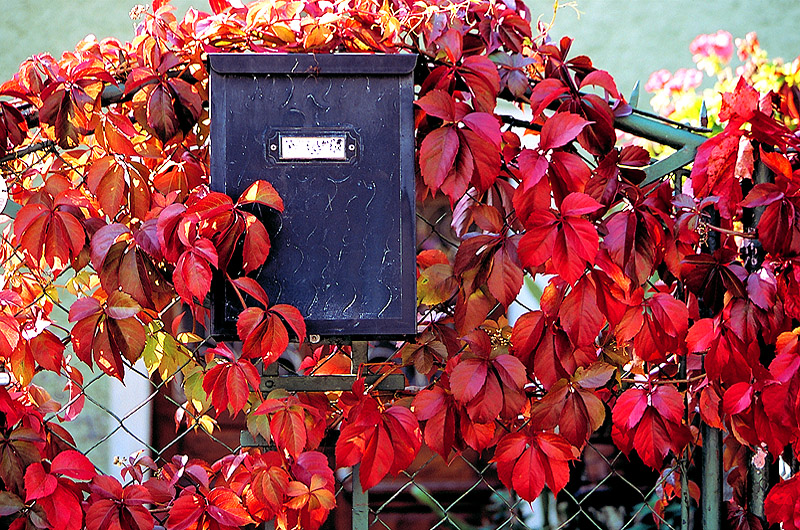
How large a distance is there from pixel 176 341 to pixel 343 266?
506 mm

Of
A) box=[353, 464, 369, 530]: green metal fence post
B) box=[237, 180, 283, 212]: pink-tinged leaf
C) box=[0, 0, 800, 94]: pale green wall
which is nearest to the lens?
box=[237, 180, 283, 212]: pink-tinged leaf

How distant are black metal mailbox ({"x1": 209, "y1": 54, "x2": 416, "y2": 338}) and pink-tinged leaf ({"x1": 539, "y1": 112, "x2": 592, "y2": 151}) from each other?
11.0 inches

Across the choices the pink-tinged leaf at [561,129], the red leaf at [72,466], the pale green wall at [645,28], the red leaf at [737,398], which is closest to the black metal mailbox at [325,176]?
the pink-tinged leaf at [561,129]

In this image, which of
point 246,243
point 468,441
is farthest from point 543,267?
point 246,243

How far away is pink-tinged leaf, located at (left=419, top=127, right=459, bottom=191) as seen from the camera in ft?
5.22

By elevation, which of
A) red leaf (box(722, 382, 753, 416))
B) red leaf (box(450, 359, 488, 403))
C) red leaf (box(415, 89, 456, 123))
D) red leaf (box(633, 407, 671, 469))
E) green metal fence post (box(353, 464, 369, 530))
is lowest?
green metal fence post (box(353, 464, 369, 530))

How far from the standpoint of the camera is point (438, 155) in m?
1.60

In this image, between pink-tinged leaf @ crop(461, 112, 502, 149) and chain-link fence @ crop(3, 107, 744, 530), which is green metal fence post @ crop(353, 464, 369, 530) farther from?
chain-link fence @ crop(3, 107, 744, 530)

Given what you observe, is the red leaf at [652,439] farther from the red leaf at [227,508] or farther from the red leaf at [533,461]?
the red leaf at [227,508]

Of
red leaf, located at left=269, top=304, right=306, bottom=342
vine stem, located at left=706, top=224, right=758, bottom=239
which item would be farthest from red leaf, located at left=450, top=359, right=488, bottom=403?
vine stem, located at left=706, top=224, right=758, bottom=239

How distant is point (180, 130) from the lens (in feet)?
5.60

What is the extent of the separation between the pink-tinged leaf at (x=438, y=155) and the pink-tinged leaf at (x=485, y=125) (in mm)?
37

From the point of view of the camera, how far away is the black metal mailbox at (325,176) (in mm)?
1567

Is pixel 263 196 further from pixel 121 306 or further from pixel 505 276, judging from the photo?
pixel 505 276
